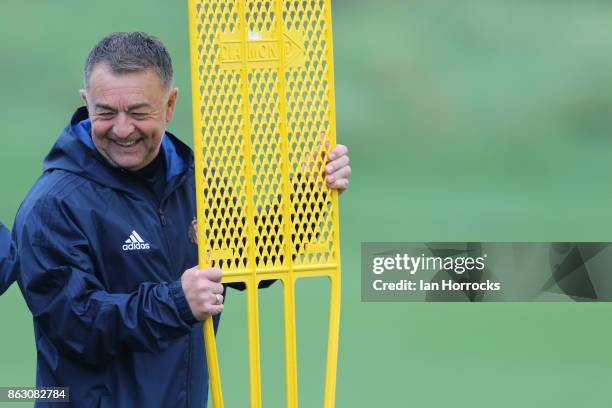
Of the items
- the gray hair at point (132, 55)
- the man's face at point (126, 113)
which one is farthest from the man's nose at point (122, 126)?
the gray hair at point (132, 55)

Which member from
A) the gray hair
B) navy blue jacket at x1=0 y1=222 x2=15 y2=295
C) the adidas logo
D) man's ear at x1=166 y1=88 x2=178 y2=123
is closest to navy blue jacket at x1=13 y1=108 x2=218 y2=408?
the adidas logo

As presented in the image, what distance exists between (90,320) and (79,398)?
10.7 inches

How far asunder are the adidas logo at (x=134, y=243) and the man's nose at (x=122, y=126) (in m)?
0.28

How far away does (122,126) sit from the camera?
285 cm

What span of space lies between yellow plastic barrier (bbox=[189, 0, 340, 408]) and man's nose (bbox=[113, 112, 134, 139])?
178 millimetres

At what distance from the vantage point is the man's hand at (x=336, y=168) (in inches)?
121

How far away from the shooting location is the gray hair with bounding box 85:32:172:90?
113 inches

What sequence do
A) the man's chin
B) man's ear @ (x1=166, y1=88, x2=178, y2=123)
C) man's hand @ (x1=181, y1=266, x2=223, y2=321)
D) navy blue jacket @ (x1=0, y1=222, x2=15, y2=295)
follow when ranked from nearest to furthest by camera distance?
1. man's hand @ (x1=181, y1=266, x2=223, y2=321)
2. the man's chin
3. man's ear @ (x1=166, y1=88, x2=178, y2=123)
4. navy blue jacket @ (x1=0, y1=222, x2=15, y2=295)

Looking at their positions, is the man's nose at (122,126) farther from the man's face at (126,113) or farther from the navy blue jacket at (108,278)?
the navy blue jacket at (108,278)

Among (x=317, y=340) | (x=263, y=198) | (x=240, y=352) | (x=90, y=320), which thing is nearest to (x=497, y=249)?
(x=317, y=340)

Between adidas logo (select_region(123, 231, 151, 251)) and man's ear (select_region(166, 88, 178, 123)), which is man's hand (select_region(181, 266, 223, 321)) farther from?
man's ear (select_region(166, 88, 178, 123))

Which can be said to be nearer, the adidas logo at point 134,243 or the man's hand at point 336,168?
the adidas logo at point 134,243

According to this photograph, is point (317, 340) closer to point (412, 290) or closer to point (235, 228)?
point (412, 290)

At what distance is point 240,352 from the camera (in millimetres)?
5820
